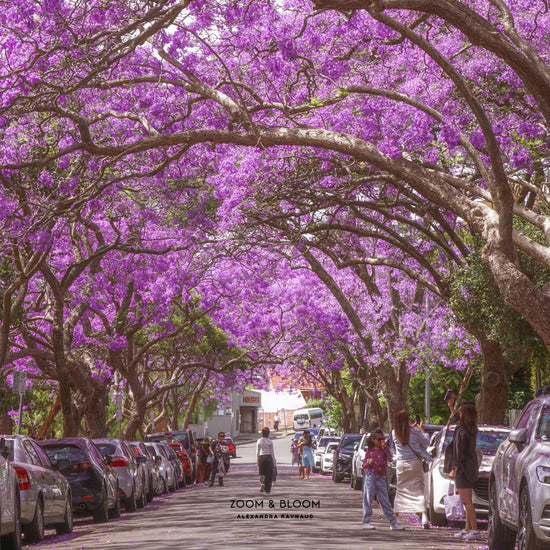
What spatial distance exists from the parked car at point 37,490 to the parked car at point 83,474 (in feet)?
5.39

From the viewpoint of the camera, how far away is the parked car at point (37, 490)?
44.0 ft

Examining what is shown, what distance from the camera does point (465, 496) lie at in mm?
13766

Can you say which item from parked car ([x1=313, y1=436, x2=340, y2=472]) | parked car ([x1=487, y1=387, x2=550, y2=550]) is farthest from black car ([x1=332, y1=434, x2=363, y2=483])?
parked car ([x1=487, y1=387, x2=550, y2=550])

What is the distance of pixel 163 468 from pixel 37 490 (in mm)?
16460

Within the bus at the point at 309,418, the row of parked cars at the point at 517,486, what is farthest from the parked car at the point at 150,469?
the bus at the point at 309,418

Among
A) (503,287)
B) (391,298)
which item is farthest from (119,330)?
(503,287)

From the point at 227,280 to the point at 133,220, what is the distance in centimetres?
882

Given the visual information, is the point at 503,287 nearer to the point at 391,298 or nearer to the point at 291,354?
the point at 391,298

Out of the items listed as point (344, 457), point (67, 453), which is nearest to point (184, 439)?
point (344, 457)

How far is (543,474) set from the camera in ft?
30.3

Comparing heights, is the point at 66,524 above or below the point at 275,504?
above

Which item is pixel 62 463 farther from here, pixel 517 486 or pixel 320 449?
pixel 320 449

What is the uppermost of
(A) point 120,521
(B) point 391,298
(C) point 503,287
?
(B) point 391,298

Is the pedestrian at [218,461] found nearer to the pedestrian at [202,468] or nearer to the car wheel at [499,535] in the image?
the pedestrian at [202,468]
